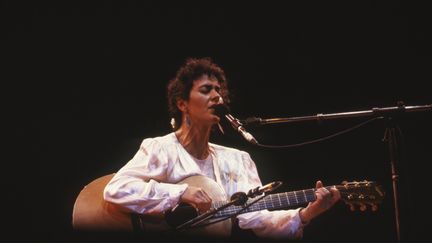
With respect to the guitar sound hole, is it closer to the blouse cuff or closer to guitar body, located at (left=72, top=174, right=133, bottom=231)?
the blouse cuff

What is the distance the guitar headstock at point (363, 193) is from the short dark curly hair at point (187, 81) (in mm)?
1226

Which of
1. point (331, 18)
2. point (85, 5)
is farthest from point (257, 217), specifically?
point (85, 5)

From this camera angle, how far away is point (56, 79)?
395cm

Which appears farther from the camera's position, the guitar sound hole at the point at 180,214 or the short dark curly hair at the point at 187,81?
the short dark curly hair at the point at 187,81

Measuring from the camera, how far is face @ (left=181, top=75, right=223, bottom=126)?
142 inches

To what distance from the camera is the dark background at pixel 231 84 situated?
12.5 ft

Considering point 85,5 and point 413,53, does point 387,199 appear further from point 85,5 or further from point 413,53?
point 85,5

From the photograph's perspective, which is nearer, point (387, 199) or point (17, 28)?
point (17, 28)

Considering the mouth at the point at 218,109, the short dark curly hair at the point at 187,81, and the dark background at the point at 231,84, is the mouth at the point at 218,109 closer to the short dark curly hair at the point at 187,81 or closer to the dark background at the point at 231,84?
the short dark curly hair at the point at 187,81

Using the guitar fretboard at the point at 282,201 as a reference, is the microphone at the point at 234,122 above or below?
above

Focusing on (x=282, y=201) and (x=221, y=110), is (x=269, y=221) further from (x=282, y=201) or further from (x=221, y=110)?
(x=221, y=110)

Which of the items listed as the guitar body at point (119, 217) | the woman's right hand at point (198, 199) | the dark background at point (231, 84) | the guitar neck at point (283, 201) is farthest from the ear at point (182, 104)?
the guitar neck at point (283, 201)

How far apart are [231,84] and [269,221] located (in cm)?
138

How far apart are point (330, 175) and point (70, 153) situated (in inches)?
86.1
